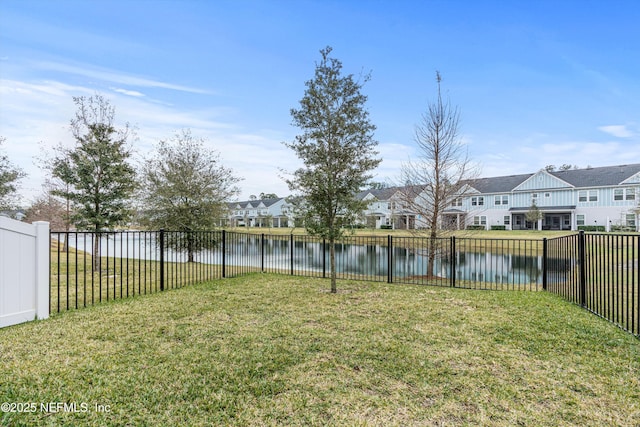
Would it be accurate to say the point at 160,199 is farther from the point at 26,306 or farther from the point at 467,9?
the point at 467,9

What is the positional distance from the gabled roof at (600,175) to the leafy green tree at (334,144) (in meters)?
31.9

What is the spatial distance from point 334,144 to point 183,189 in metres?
7.99

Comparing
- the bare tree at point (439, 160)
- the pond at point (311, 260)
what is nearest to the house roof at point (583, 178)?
the pond at point (311, 260)

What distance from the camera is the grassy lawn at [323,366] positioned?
86.2 inches

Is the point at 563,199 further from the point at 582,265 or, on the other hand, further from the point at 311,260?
the point at 582,265

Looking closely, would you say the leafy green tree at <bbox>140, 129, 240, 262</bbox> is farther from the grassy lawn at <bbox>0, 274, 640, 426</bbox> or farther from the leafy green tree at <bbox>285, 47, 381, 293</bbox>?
the grassy lawn at <bbox>0, 274, 640, 426</bbox>

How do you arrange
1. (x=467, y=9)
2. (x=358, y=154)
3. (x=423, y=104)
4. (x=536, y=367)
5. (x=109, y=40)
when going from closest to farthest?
(x=536, y=367) → (x=358, y=154) → (x=109, y=40) → (x=467, y=9) → (x=423, y=104)

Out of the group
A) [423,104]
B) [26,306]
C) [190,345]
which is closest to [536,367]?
[190,345]

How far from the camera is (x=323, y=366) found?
116 inches

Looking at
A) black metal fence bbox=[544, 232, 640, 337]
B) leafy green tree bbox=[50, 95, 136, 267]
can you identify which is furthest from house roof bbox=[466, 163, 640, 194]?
leafy green tree bbox=[50, 95, 136, 267]

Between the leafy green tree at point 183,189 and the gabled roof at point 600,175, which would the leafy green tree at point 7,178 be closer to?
the leafy green tree at point 183,189

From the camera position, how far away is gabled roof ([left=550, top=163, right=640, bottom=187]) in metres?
26.7

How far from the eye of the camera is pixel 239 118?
12492 mm

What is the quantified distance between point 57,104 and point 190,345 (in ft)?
32.7
